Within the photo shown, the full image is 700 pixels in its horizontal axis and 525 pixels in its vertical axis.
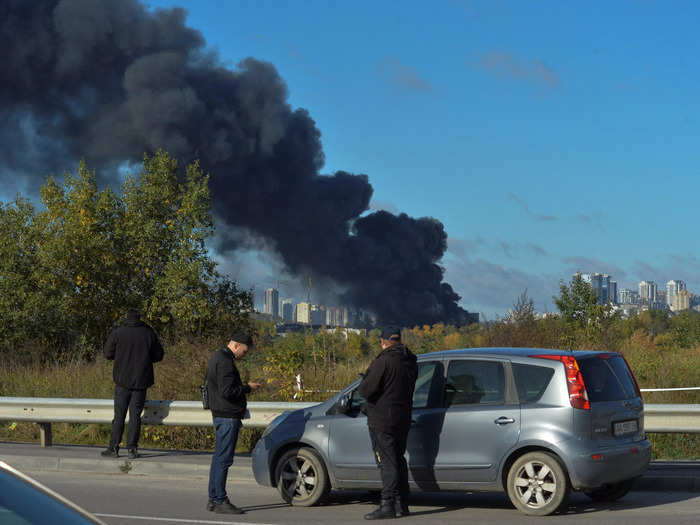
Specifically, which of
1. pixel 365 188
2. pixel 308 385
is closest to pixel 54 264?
pixel 308 385

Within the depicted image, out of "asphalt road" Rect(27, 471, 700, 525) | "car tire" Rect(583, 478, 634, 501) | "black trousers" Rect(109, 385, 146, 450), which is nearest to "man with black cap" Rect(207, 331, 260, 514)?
"asphalt road" Rect(27, 471, 700, 525)

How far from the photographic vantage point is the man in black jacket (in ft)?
34.5

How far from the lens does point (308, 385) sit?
1316 cm

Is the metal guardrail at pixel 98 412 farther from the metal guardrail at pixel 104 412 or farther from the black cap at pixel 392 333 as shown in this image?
the black cap at pixel 392 333

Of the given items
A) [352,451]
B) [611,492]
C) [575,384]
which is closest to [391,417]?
[352,451]

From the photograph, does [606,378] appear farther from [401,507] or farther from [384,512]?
[384,512]

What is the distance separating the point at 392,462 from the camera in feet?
25.3

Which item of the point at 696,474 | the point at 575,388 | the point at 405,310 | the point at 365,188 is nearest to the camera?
the point at 575,388

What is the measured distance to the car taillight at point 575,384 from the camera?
7.46 metres

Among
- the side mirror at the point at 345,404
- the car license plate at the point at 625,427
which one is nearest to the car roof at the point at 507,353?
the car license plate at the point at 625,427

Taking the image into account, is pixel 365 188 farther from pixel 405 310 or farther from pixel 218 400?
pixel 218 400

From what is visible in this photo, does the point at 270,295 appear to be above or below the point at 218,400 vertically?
above

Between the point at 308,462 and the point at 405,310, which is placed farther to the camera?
the point at 405,310

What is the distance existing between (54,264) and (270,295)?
16141cm
